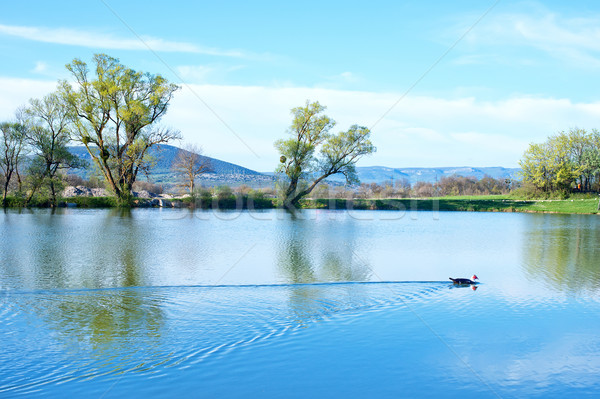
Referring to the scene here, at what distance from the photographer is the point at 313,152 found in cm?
4488

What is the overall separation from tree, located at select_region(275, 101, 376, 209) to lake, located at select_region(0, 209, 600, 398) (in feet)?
99.6

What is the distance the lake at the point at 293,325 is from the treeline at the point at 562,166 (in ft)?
137

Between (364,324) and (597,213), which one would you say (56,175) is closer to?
(364,324)

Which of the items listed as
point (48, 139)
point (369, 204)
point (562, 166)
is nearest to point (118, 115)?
point (48, 139)

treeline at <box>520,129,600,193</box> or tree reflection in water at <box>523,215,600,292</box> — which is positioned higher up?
treeline at <box>520,129,600,193</box>

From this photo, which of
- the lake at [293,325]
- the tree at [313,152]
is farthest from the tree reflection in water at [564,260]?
the tree at [313,152]

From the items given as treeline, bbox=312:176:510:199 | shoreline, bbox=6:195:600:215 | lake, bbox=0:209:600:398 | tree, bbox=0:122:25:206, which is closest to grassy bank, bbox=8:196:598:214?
shoreline, bbox=6:195:600:215

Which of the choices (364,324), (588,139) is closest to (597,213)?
(588,139)

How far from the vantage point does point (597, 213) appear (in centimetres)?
4088

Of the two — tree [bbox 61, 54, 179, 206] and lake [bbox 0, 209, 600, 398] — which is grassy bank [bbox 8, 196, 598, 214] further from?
lake [bbox 0, 209, 600, 398]

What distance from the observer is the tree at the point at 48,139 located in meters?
36.3

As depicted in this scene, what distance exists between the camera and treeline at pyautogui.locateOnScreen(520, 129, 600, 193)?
50875 millimetres

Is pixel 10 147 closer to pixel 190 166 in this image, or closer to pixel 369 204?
pixel 190 166

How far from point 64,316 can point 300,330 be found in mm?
3701
